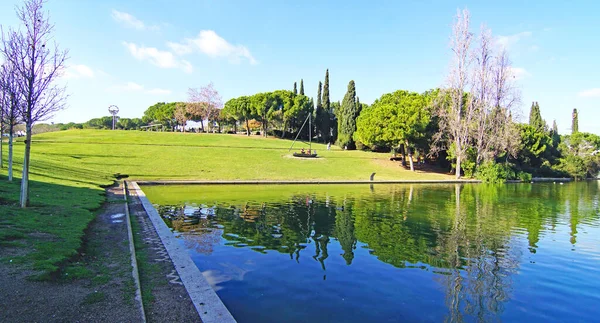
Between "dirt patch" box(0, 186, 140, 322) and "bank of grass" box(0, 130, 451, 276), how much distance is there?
0.37 meters

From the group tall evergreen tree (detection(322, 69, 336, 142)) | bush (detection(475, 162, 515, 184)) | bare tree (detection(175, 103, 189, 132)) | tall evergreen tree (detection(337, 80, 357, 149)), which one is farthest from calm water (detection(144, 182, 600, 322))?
bare tree (detection(175, 103, 189, 132))

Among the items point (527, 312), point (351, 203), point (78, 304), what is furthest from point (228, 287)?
point (351, 203)

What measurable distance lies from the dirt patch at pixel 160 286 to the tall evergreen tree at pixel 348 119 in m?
55.2

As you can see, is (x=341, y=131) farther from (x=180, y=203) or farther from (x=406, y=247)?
(x=406, y=247)

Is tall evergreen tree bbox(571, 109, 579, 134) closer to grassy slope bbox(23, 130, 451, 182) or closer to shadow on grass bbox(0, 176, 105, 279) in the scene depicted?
grassy slope bbox(23, 130, 451, 182)

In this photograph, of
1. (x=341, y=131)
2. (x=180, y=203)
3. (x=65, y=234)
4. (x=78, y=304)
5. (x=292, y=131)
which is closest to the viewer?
(x=78, y=304)

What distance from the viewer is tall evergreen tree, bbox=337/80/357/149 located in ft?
207

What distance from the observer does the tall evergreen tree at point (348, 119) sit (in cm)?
6312

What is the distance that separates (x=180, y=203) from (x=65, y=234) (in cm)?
918

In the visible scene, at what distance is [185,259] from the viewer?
→ 25.1ft

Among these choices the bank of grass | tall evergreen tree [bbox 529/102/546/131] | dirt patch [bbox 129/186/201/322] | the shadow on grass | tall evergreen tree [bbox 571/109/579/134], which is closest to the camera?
dirt patch [bbox 129/186/201/322]

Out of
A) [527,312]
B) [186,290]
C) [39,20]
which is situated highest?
[39,20]

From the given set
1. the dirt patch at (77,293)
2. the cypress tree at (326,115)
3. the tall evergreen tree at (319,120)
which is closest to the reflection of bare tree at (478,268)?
the dirt patch at (77,293)

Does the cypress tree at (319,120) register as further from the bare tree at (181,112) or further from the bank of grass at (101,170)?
the bare tree at (181,112)
